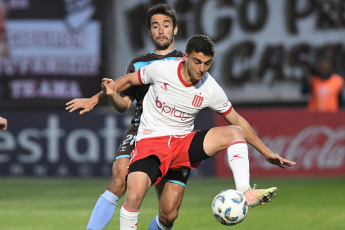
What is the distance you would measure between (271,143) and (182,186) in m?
8.31

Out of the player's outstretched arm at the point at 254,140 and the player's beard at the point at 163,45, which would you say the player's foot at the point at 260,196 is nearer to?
the player's outstretched arm at the point at 254,140

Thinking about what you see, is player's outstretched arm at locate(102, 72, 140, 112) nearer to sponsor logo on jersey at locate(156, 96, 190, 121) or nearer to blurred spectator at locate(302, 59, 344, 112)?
sponsor logo on jersey at locate(156, 96, 190, 121)

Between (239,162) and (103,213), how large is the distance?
1434 millimetres

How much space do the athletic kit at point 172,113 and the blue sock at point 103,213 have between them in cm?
66

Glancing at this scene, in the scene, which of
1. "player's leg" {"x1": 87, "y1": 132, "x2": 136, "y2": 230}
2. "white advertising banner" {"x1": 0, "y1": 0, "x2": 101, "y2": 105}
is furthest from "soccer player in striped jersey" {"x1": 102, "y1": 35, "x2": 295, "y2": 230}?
"white advertising banner" {"x1": 0, "y1": 0, "x2": 101, "y2": 105}

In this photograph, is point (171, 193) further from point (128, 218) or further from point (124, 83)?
point (124, 83)

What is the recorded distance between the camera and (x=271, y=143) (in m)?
16.5

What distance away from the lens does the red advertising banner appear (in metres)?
16.3

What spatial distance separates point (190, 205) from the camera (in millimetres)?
12648

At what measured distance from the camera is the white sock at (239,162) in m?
7.58

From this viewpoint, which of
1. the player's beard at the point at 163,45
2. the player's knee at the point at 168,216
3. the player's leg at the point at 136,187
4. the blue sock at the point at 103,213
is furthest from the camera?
the player's beard at the point at 163,45

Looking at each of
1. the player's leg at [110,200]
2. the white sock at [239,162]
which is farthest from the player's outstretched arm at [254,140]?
the player's leg at [110,200]

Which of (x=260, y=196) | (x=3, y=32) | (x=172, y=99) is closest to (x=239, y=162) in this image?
(x=260, y=196)

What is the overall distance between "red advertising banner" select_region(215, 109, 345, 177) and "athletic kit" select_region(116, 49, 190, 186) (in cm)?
784
